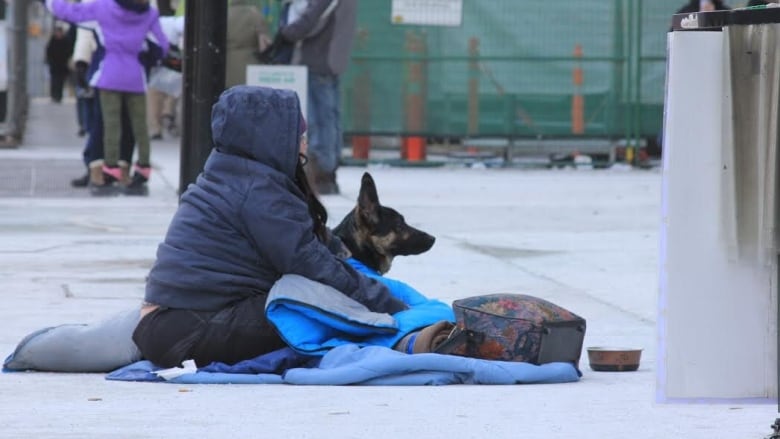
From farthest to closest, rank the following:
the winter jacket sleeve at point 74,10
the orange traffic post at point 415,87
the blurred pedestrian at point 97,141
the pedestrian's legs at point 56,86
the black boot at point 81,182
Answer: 1. the pedestrian's legs at point 56,86
2. the orange traffic post at point 415,87
3. the black boot at point 81,182
4. the blurred pedestrian at point 97,141
5. the winter jacket sleeve at point 74,10

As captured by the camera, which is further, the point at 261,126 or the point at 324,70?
the point at 324,70

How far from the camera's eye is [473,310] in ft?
19.3

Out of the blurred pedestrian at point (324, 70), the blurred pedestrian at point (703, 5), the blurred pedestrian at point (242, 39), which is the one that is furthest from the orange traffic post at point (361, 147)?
the blurred pedestrian at point (324, 70)

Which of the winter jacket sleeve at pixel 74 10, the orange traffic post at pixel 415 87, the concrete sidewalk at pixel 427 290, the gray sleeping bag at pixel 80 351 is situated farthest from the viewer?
the orange traffic post at pixel 415 87

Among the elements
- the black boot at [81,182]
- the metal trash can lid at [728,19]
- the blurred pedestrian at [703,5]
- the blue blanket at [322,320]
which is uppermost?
the blurred pedestrian at [703,5]

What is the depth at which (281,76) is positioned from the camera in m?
13.6

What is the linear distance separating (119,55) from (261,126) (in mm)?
8174

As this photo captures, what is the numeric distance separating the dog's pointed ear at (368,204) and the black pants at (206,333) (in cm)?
80

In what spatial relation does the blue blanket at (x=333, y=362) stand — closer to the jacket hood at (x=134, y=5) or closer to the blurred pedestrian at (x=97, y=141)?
the jacket hood at (x=134, y=5)

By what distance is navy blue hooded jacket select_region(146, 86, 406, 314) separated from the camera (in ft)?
19.0

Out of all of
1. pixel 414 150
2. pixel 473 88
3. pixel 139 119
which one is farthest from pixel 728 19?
pixel 414 150

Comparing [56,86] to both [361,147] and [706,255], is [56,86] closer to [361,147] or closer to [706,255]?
[361,147]

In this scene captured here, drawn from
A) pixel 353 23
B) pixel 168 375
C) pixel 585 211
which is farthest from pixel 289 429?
pixel 353 23

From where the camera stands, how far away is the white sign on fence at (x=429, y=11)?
58.7ft
